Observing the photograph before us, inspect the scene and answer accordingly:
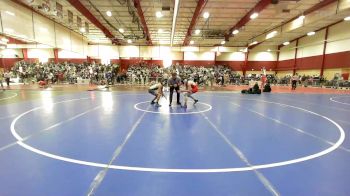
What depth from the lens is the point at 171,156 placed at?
425 centimetres

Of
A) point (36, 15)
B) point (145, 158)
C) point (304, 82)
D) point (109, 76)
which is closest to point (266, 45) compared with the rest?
point (304, 82)

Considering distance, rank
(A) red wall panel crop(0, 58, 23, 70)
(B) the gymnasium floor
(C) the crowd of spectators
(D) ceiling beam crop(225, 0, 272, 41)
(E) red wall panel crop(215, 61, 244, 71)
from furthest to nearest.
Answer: (E) red wall panel crop(215, 61, 244, 71), (A) red wall panel crop(0, 58, 23, 70), (C) the crowd of spectators, (D) ceiling beam crop(225, 0, 272, 41), (B) the gymnasium floor

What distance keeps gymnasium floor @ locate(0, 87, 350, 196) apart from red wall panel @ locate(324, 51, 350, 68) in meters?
23.2

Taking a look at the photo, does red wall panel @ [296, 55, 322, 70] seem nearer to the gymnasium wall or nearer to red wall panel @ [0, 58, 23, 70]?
the gymnasium wall

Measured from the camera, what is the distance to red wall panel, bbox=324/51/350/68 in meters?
25.0

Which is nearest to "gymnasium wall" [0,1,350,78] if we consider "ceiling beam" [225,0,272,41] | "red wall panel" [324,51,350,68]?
"red wall panel" [324,51,350,68]

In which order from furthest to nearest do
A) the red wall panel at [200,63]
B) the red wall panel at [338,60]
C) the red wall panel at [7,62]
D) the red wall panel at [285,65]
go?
the red wall panel at [200,63], the red wall panel at [7,62], the red wall panel at [285,65], the red wall panel at [338,60]

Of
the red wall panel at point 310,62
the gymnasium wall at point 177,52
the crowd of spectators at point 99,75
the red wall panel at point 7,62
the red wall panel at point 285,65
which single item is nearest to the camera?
the gymnasium wall at point 177,52

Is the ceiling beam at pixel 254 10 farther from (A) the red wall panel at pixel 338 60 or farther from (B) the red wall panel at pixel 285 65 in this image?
(B) the red wall panel at pixel 285 65

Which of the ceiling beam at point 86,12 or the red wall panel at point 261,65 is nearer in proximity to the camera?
the ceiling beam at point 86,12

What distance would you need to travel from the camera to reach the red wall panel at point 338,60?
82.0 ft

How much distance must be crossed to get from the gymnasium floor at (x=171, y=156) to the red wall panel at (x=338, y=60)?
23.2 metres

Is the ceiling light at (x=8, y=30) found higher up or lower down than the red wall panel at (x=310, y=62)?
higher up

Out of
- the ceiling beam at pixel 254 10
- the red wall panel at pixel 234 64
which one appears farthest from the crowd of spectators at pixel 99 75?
the red wall panel at pixel 234 64
